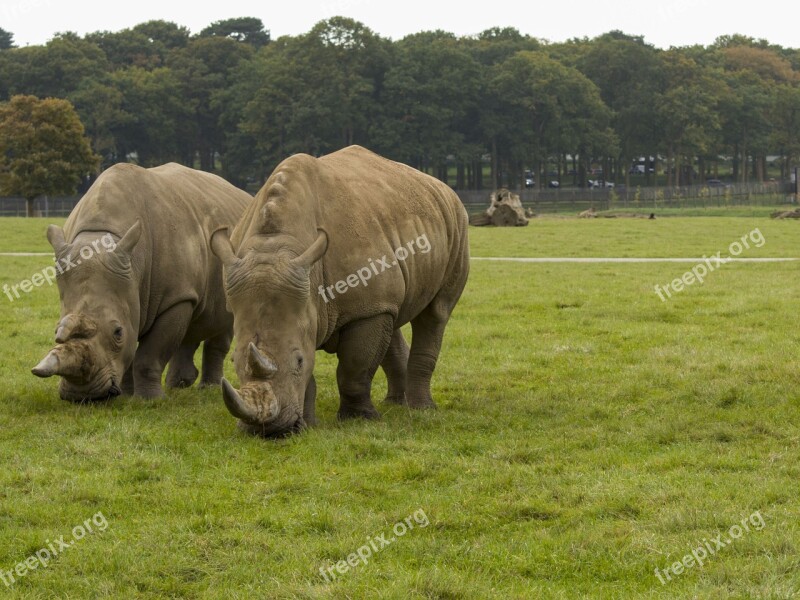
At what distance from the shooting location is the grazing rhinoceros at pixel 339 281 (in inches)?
346

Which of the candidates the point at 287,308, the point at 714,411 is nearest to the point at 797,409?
the point at 714,411

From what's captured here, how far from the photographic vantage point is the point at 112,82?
312 feet

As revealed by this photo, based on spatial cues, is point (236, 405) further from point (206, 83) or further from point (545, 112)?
point (206, 83)

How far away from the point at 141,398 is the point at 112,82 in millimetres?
88703

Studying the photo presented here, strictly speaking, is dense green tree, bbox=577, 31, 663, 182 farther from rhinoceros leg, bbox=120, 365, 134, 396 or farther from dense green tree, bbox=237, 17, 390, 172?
rhinoceros leg, bbox=120, 365, 134, 396

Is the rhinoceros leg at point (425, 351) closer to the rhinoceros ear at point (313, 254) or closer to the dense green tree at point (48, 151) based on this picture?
the rhinoceros ear at point (313, 254)

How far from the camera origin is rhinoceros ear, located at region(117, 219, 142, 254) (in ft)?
34.6

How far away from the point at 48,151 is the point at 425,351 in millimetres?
57660

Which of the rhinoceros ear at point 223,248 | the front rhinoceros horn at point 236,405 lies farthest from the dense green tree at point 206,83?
the front rhinoceros horn at point 236,405

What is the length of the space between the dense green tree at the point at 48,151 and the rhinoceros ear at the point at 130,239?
186ft

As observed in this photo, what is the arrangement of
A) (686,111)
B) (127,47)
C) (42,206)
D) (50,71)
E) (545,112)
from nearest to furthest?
(42,206) < (545,112) < (50,71) < (686,111) < (127,47)

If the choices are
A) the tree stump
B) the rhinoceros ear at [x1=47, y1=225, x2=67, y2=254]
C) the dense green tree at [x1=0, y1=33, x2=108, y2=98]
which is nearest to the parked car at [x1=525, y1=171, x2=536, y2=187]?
the dense green tree at [x1=0, y1=33, x2=108, y2=98]

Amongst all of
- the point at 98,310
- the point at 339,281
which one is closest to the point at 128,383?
the point at 98,310

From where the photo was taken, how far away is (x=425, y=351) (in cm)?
1143
